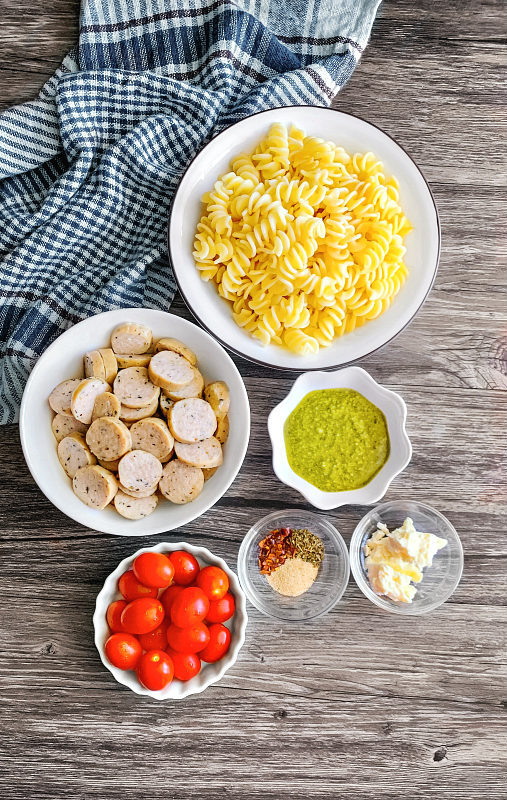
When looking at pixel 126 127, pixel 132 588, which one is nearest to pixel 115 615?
pixel 132 588

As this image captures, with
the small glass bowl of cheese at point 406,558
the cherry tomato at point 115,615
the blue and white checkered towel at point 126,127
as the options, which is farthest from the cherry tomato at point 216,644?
the blue and white checkered towel at point 126,127

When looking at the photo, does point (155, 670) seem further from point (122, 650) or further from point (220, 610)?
point (220, 610)

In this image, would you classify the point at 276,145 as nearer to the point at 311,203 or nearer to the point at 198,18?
the point at 311,203

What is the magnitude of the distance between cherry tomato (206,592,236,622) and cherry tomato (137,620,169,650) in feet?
0.52

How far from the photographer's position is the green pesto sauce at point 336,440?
2.39 metres

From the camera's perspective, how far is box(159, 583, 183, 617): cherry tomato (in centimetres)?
233

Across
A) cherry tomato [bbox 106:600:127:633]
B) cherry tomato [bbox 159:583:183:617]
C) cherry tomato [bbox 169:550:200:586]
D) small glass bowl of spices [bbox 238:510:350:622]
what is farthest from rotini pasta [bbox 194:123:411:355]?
cherry tomato [bbox 106:600:127:633]

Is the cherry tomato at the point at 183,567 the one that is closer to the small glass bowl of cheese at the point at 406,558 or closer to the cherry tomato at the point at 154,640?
the cherry tomato at the point at 154,640

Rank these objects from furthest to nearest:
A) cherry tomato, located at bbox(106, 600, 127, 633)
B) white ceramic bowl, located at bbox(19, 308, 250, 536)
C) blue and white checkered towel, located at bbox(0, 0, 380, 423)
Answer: blue and white checkered towel, located at bbox(0, 0, 380, 423)
cherry tomato, located at bbox(106, 600, 127, 633)
white ceramic bowl, located at bbox(19, 308, 250, 536)

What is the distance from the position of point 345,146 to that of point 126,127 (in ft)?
2.48

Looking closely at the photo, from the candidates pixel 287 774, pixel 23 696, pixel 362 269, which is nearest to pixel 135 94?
pixel 362 269

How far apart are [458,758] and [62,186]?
7.79ft

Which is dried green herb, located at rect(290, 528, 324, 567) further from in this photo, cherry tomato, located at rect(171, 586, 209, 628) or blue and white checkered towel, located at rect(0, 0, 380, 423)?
blue and white checkered towel, located at rect(0, 0, 380, 423)

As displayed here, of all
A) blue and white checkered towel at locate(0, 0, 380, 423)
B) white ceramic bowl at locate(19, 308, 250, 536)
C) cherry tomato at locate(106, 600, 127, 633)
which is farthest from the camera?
blue and white checkered towel at locate(0, 0, 380, 423)
